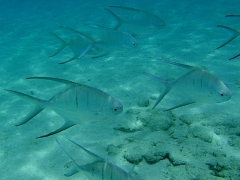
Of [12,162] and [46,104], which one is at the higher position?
[46,104]

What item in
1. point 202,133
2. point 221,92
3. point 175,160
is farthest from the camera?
point 202,133

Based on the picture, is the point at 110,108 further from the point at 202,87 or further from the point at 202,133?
the point at 202,133

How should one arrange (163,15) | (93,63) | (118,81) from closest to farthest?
(118,81) → (93,63) → (163,15)

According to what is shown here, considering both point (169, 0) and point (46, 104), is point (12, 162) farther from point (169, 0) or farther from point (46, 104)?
point (169, 0)

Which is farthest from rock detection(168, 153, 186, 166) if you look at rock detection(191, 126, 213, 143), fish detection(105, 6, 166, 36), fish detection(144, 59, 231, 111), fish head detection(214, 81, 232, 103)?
fish detection(105, 6, 166, 36)

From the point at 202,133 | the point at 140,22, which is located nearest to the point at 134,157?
the point at 202,133

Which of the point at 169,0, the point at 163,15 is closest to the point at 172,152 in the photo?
the point at 163,15

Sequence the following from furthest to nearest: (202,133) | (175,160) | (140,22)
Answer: (140,22)
(202,133)
(175,160)

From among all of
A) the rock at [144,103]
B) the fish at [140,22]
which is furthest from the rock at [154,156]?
the fish at [140,22]

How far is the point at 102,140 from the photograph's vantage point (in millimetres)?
3473

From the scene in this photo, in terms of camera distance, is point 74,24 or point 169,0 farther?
point 169,0

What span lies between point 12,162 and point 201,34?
8372 mm

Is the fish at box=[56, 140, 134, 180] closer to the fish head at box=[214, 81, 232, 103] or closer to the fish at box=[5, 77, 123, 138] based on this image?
the fish at box=[5, 77, 123, 138]

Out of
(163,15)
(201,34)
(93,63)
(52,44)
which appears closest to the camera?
(93,63)
